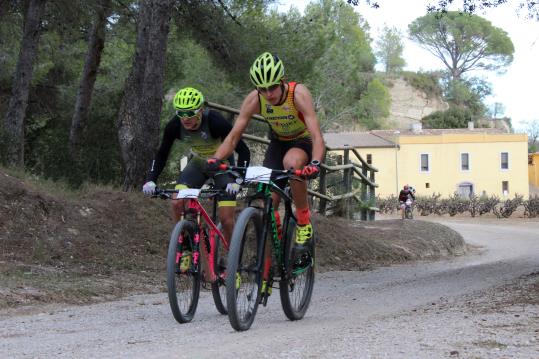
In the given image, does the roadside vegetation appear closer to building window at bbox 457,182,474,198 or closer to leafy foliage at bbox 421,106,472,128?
building window at bbox 457,182,474,198

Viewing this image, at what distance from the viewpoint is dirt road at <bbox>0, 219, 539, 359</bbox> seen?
491 centimetres

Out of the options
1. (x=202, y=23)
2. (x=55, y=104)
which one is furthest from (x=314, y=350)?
(x=55, y=104)

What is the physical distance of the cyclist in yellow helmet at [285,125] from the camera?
620cm

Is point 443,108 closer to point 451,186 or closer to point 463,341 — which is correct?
point 451,186

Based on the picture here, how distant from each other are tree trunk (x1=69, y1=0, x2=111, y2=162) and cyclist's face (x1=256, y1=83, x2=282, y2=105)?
8082mm

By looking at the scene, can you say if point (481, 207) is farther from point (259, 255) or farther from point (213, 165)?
point (213, 165)

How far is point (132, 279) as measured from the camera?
9406 millimetres

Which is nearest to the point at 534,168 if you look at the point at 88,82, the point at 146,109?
the point at 88,82

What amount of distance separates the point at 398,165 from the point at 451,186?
518cm

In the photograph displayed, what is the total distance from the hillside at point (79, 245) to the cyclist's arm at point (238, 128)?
8.60 feet

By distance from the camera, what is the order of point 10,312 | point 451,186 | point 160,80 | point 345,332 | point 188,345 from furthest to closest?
1. point 451,186
2. point 160,80
3. point 10,312
4. point 345,332
5. point 188,345

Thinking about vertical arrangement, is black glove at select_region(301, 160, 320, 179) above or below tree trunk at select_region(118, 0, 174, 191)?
below

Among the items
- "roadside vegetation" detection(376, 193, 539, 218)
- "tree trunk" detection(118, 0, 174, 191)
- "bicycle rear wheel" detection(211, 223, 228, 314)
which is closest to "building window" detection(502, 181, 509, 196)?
"roadside vegetation" detection(376, 193, 539, 218)

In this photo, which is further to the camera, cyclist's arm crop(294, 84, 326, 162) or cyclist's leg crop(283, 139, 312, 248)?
cyclist's leg crop(283, 139, 312, 248)
